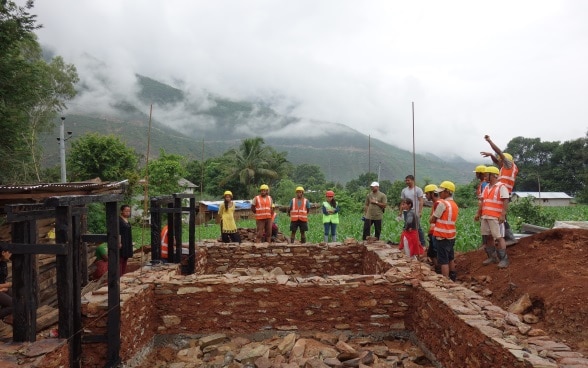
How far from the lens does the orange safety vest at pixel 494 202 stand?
652cm

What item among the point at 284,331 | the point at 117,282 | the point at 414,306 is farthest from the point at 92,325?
the point at 414,306

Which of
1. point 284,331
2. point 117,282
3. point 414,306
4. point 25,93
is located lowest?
point 284,331

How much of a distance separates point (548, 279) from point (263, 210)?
20.1 ft

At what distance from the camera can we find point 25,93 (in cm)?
1433

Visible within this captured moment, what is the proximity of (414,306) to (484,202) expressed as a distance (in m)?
2.15

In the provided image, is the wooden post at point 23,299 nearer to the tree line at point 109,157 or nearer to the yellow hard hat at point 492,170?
the tree line at point 109,157

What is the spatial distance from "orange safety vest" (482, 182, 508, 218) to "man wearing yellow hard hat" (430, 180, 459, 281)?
18.7 inches

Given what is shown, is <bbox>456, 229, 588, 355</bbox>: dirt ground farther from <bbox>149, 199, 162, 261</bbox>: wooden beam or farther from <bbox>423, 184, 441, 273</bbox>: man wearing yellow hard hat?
<bbox>149, 199, 162, 261</bbox>: wooden beam

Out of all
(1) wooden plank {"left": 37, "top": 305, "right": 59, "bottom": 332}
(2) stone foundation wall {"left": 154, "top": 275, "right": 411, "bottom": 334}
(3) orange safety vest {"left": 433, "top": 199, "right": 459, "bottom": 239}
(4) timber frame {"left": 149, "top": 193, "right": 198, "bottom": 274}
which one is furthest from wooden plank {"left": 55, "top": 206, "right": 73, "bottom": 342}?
(3) orange safety vest {"left": 433, "top": 199, "right": 459, "bottom": 239}

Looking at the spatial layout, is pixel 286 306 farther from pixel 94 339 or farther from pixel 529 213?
pixel 529 213

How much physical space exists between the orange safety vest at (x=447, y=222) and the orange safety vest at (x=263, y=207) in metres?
4.43

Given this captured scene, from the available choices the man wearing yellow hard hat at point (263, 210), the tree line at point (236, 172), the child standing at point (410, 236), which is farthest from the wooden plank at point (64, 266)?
the tree line at point (236, 172)

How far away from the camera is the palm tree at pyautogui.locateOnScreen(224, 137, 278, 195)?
3975 centimetres

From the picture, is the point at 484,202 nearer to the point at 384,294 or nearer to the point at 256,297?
the point at 384,294
